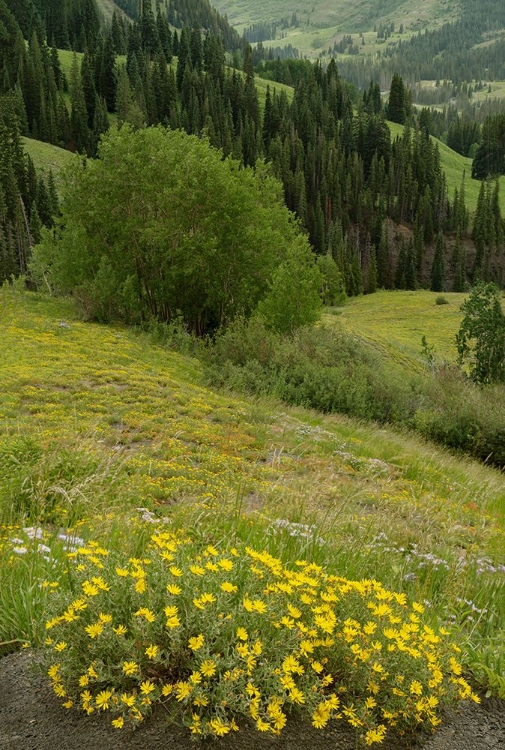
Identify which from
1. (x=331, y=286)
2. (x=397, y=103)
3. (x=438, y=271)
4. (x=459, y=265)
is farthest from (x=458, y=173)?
(x=331, y=286)

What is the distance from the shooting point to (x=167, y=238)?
30344mm

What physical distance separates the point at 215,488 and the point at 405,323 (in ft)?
187

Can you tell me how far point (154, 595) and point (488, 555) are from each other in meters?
4.65

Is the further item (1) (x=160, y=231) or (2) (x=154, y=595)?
(1) (x=160, y=231)

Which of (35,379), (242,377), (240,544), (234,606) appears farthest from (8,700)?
(242,377)

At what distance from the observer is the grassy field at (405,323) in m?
40.6

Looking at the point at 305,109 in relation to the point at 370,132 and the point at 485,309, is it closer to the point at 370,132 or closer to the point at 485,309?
the point at 370,132

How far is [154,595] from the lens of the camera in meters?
2.72

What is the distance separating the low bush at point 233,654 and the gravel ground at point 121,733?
0.21ft

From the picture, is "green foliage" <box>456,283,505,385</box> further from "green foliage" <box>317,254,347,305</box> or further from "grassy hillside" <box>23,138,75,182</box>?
"grassy hillside" <box>23,138,75,182</box>

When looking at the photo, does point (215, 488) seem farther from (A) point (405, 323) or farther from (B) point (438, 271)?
(B) point (438, 271)

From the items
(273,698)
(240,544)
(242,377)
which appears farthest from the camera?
(242,377)

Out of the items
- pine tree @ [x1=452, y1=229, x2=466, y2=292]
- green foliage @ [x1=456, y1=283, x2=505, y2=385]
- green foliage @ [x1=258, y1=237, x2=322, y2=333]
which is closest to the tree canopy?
green foliage @ [x1=258, y1=237, x2=322, y2=333]

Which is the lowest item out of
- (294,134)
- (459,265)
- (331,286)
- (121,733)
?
(459,265)
